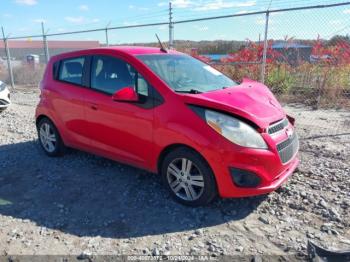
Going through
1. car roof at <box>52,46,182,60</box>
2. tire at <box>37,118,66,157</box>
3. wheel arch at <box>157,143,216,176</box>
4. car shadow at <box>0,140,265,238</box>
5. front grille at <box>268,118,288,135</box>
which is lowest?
car shadow at <box>0,140,265,238</box>

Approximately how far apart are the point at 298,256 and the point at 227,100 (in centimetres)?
160

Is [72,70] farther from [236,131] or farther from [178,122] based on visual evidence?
[236,131]

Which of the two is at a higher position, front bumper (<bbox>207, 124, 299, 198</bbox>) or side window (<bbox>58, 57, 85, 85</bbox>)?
side window (<bbox>58, 57, 85, 85</bbox>)

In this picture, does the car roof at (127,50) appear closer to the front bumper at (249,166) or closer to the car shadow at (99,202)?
the car shadow at (99,202)

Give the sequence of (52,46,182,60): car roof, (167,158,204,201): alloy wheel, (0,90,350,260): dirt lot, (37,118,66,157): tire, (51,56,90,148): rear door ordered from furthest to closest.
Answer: (37,118,66,157): tire → (51,56,90,148): rear door → (52,46,182,60): car roof → (167,158,204,201): alloy wheel → (0,90,350,260): dirt lot

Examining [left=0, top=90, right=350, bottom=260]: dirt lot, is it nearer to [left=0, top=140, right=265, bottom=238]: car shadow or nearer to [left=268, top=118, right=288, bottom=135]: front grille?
[left=0, top=140, right=265, bottom=238]: car shadow

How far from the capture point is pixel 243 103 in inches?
132

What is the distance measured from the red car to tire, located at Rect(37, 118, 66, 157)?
356 millimetres

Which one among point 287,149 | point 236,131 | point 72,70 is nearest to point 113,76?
point 72,70

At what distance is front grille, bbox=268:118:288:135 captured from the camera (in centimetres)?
324

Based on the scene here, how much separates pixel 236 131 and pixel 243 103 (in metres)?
0.41

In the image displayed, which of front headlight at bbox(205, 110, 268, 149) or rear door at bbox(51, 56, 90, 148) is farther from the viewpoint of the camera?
rear door at bbox(51, 56, 90, 148)

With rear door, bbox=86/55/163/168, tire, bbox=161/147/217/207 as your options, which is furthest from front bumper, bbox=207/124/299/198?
rear door, bbox=86/55/163/168

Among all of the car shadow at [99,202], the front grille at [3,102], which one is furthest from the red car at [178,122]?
the front grille at [3,102]
